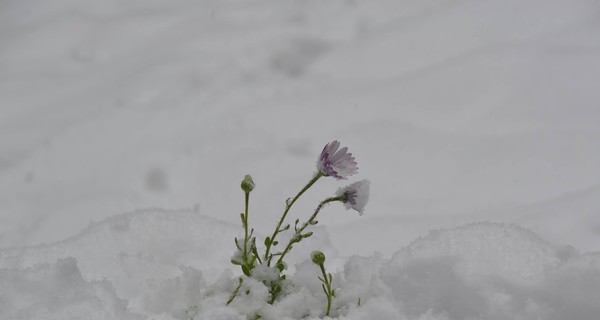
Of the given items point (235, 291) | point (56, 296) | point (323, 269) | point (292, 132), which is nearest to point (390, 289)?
point (323, 269)

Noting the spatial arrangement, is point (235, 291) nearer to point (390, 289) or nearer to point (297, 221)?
point (297, 221)

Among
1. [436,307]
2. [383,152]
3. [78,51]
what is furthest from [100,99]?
[436,307]

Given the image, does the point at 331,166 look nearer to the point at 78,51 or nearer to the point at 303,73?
the point at 303,73

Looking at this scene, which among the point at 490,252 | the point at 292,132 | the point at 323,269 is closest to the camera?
the point at 323,269

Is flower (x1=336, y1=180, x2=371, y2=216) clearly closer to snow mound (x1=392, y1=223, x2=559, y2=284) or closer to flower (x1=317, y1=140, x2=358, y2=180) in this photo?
flower (x1=317, y1=140, x2=358, y2=180)

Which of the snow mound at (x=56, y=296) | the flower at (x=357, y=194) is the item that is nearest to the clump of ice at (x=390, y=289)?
the snow mound at (x=56, y=296)

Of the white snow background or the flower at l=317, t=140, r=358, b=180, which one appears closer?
the flower at l=317, t=140, r=358, b=180

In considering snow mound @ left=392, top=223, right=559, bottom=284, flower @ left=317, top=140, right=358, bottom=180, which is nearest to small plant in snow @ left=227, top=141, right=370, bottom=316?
flower @ left=317, top=140, right=358, bottom=180
